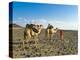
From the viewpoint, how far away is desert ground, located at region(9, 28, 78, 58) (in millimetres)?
1904

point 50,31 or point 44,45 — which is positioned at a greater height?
point 50,31

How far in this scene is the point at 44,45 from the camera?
2.01m

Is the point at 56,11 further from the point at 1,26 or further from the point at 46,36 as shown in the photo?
the point at 1,26

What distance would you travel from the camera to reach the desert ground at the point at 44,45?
1.90m

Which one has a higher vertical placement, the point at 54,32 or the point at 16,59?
the point at 54,32

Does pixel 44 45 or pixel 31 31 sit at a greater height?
pixel 31 31

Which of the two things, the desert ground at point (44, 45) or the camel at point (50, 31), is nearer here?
the desert ground at point (44, 45)

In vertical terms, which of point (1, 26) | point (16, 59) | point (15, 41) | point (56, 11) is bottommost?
point (16, 59)

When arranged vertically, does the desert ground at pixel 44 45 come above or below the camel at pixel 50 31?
below

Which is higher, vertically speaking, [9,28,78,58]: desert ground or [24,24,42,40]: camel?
[24,24,42,40]: camel

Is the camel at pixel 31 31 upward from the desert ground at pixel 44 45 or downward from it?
upward

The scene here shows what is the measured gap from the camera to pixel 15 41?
190cm

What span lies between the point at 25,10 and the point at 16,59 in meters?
0.44

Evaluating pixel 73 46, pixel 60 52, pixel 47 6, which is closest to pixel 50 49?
pixel 60 52
